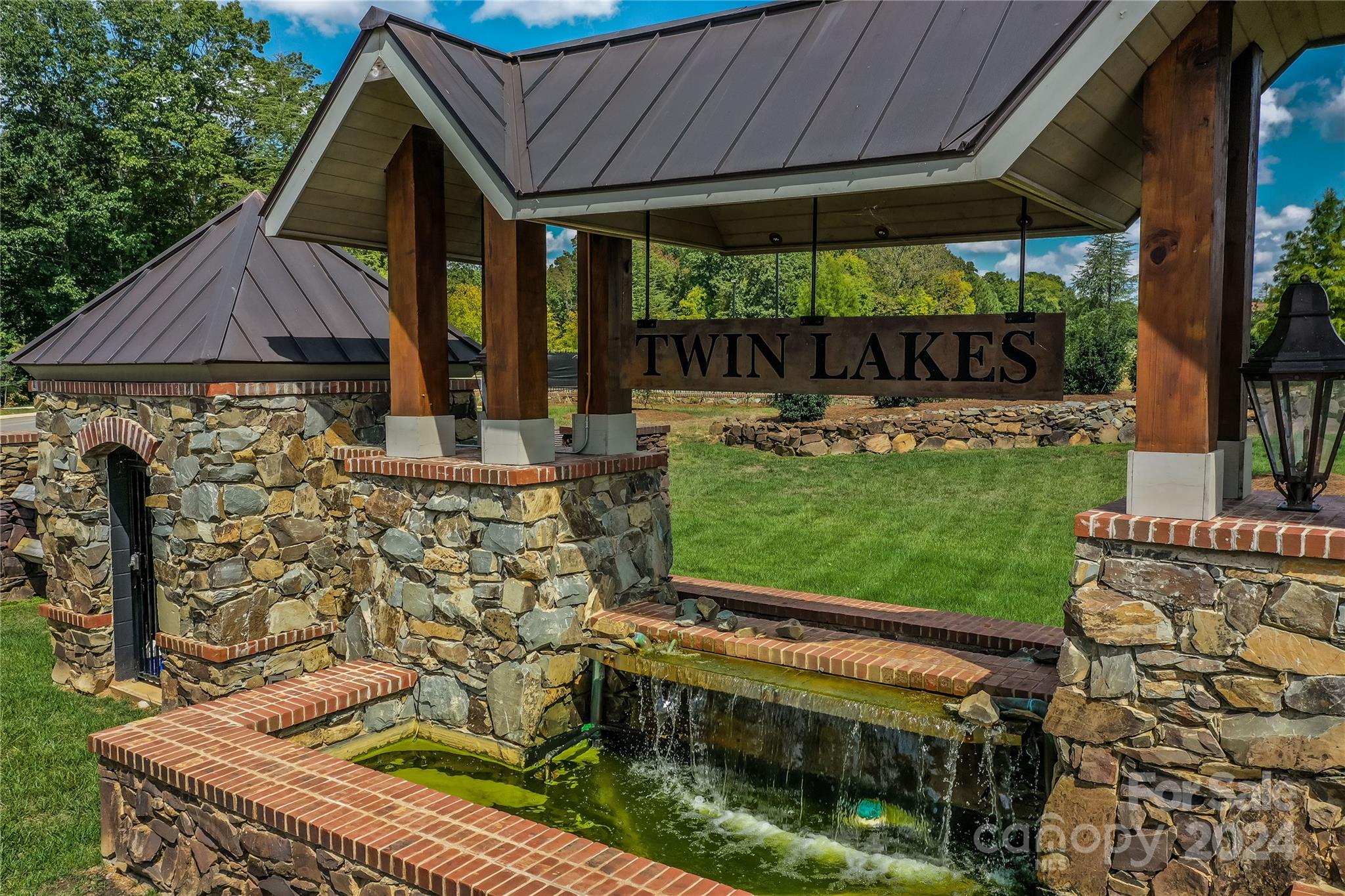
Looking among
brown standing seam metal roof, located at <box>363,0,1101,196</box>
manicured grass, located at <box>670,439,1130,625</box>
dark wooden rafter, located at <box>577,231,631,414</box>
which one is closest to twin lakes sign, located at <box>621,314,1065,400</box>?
dark wooden rafter, located at <box>577,231,631,414</box>

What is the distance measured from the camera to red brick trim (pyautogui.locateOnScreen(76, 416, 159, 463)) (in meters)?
7.14

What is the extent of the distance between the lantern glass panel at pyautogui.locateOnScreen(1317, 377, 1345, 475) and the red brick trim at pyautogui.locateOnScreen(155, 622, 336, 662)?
21.9 ft

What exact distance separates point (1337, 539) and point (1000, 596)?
222 inches

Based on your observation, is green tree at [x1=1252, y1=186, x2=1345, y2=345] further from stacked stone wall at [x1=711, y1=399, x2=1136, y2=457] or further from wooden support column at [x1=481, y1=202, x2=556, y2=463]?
wooden support column at [x1=481, y1=202, x2=556, y2=463]

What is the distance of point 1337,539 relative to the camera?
3.64 m

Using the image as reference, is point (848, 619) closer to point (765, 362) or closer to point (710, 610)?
point (710, 610)

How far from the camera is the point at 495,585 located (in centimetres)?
620

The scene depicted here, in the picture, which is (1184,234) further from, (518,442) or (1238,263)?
(518,442)

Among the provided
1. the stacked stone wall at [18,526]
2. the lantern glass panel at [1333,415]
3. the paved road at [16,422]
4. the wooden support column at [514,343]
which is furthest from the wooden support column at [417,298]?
the paved road at [16,422]

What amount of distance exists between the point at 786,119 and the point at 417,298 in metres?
3.09

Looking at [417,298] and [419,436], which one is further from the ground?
[417,298]

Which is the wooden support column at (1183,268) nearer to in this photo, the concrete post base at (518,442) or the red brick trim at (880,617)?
the red brick trim at (880,617)

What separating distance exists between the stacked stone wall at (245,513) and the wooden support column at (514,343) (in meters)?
1.66

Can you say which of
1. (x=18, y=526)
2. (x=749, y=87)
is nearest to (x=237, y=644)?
(x=749, y=87)
